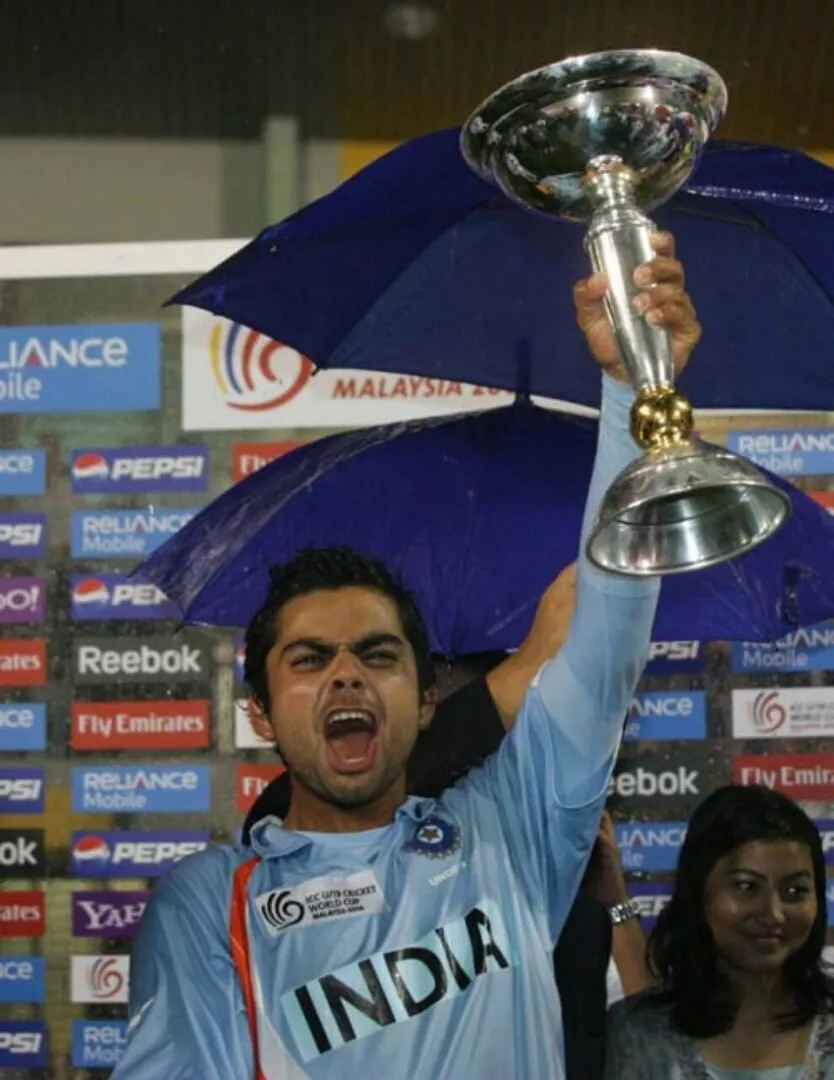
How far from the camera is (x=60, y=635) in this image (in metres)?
3.70

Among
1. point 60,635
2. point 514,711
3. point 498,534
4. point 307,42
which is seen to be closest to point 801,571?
point 498,534

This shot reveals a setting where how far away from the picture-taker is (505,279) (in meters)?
2.46

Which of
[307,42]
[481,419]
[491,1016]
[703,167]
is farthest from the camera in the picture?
[307,42]

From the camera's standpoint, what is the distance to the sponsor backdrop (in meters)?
3.63

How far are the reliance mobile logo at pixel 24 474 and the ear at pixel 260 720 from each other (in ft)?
5.56

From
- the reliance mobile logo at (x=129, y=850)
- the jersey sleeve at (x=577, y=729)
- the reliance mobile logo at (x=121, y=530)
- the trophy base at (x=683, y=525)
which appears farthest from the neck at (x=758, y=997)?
the reliance mobile logo at (x=121, y=530)

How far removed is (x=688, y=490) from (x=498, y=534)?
1.33 m

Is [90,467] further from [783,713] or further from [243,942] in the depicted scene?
[243,942]

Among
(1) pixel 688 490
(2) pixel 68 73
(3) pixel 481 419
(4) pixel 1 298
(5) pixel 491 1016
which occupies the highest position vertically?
(2) pixel 68 73

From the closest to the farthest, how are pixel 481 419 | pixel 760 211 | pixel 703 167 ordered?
pixel 703 167 → pixel 760 211 → pixel 481 419

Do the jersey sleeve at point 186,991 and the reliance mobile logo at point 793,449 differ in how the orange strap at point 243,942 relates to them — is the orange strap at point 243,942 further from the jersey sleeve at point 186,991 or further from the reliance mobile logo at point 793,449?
the reliance mobile logo at point 793,449

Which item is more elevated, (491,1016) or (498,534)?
(498,534)

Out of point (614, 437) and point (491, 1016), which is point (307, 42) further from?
point (491, 1016)

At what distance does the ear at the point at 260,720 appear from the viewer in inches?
82.8
